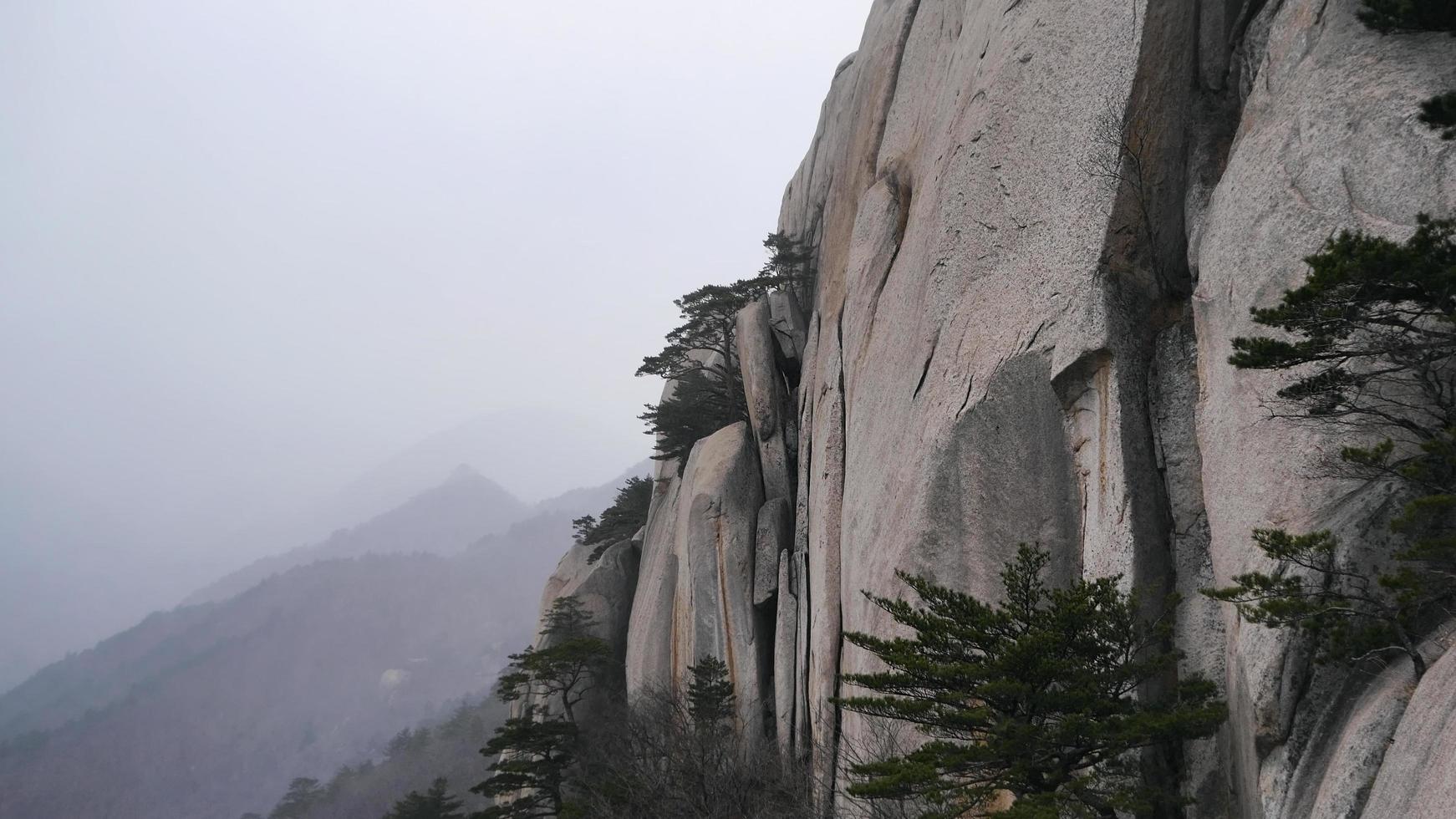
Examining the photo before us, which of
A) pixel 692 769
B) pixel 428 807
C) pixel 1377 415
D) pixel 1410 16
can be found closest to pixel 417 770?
pixel 428 807

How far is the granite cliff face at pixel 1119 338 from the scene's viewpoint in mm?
7191

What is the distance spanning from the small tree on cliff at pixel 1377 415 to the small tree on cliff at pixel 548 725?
16103 mm

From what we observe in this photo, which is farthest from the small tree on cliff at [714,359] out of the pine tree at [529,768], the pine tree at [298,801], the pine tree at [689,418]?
the pine tree at [298,801]

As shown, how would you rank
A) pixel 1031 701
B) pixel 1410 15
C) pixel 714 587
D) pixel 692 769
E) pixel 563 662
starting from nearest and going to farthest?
pixel 1031 701 < pixel 1410 15 < pixel 692 769 < pixel 714 587 < pixel 563 662

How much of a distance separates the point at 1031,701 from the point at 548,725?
53.7 ft

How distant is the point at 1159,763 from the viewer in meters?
8.77

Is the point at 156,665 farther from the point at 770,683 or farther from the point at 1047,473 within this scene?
the point at 1047,473

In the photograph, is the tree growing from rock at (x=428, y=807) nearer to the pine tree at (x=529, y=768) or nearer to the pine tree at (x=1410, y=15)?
the pine tree at (x=529, y=768)

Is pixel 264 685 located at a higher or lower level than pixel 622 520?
lower

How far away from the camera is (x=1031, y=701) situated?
7.26m

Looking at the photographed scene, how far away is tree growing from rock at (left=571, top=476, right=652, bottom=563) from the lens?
33.2 meters

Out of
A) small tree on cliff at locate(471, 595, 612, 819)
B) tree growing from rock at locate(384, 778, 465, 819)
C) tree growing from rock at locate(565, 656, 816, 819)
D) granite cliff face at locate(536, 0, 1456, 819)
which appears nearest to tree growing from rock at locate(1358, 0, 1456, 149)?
granite cliff face at locate(536, 0, 1456, 819)

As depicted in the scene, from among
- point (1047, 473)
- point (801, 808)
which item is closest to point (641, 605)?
point (801, 808)

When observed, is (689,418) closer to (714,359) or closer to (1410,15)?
(714,359)
